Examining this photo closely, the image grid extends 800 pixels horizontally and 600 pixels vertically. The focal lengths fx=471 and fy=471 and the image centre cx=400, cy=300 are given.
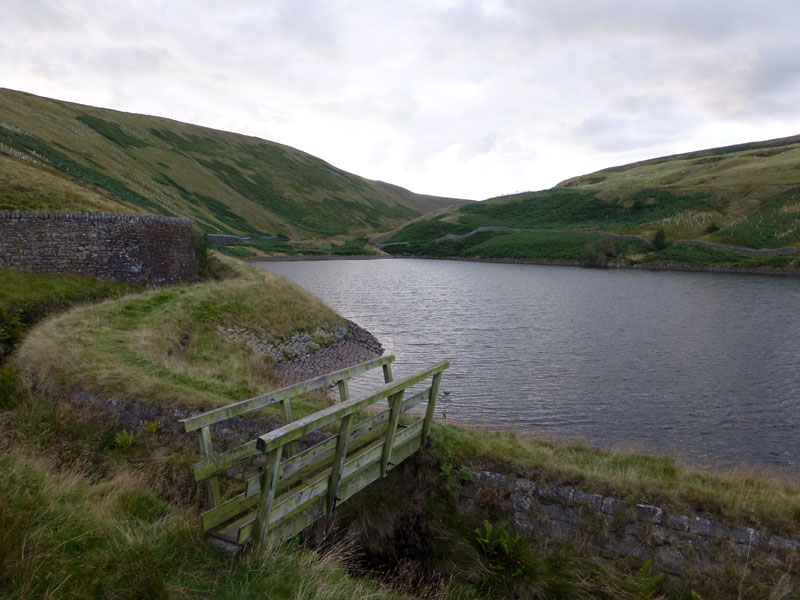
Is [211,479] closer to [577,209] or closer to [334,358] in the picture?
[334,358]

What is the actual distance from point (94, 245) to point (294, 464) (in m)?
23.0

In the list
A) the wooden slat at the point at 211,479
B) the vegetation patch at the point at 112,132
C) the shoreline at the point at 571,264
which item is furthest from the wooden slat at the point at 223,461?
the vegetation patch at the point at 112,132

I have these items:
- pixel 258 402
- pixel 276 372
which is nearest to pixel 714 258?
pixel 276 372

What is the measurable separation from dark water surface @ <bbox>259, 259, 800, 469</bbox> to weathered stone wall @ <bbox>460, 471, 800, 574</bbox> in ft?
25.1

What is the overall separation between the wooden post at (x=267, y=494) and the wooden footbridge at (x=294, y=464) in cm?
1

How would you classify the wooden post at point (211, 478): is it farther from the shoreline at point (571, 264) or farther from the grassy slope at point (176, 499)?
the shoreline at point (571, 264)

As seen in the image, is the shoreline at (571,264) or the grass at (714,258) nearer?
the grass at (714,258)

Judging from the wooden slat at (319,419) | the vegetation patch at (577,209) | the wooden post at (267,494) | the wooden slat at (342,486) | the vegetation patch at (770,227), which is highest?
the vegetation patch at (577,209)

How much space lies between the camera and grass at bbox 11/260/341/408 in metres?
11.7

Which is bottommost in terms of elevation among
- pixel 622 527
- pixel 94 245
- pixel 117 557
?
pixel 622 527

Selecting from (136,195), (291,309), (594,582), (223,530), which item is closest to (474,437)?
(594,582)

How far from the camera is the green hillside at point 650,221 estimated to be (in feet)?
266

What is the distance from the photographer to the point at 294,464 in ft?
22.0

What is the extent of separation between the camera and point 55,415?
33.9 feet
